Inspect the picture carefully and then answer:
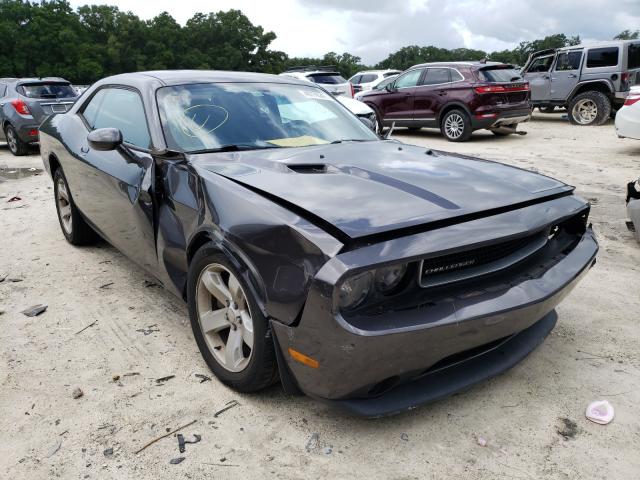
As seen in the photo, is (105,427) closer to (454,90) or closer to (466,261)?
(466,261)

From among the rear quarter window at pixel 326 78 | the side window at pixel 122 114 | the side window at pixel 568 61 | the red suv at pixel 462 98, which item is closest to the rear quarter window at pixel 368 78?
the rear quarter window at pixel 326 78

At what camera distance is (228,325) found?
247cm

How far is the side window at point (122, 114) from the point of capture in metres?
3.21

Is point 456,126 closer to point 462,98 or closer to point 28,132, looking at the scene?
point 462,98

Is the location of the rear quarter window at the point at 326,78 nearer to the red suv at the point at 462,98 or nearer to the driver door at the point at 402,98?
the driver door at the point at 402,98

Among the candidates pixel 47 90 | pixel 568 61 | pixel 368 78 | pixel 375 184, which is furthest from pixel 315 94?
pixel 368 78

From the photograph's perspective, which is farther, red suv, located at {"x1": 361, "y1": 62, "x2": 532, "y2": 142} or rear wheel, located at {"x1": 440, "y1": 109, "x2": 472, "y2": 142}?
rear wheel, located at {"x1": 440, "y1": 109, "x2": 472, "y2": 142}

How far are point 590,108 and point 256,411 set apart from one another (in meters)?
13.8

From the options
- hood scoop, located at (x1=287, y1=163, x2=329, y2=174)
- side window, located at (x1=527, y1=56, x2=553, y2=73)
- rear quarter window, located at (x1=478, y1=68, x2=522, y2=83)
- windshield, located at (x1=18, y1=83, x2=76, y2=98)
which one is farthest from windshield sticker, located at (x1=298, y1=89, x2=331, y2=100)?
side window, located at (x1=527, y1=56, x2=553, y2=73)

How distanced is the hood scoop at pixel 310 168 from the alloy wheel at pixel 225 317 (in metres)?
0.60

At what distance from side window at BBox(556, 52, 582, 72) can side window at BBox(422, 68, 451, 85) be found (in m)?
4.12

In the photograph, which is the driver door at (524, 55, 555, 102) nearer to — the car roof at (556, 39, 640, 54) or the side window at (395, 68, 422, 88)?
the car roof at (556, 39, 640, 54)

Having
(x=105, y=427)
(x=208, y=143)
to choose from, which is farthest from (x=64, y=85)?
(x=105, y=427)

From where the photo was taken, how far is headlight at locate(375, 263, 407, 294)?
6.38 ft
